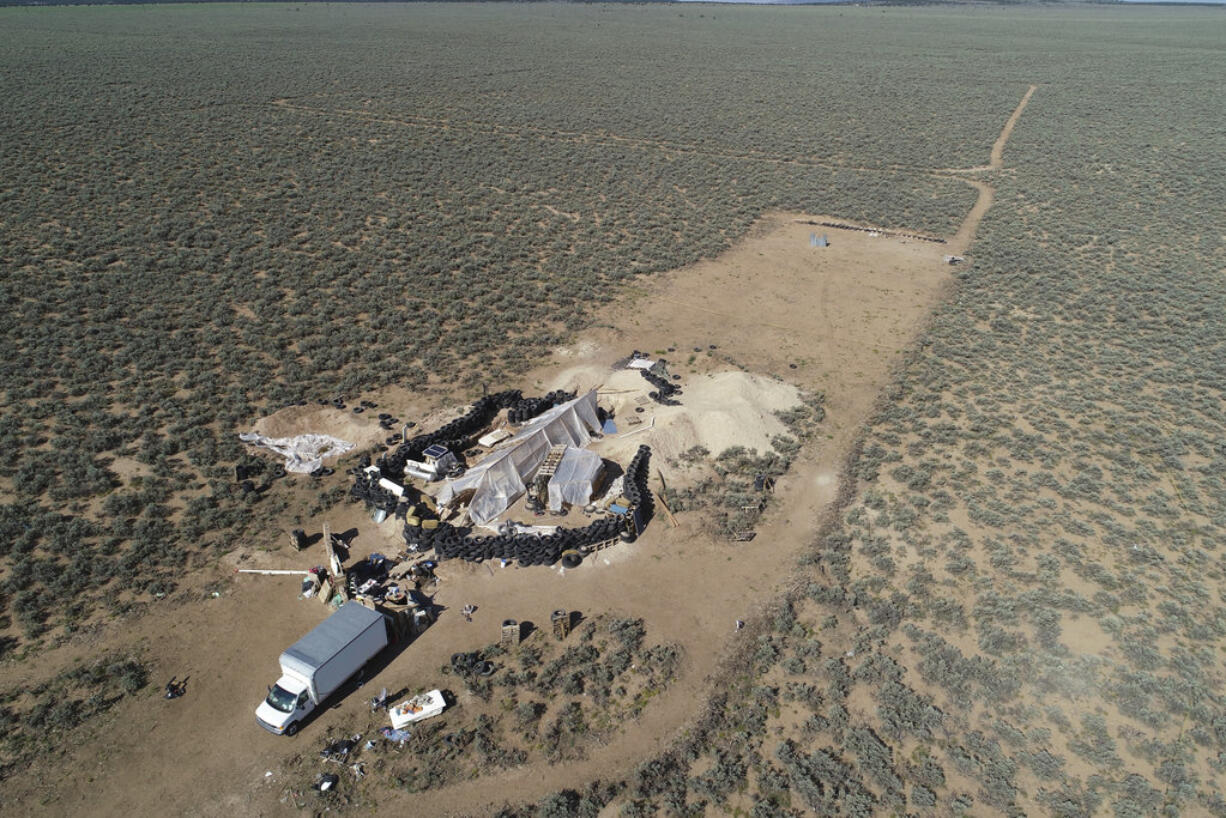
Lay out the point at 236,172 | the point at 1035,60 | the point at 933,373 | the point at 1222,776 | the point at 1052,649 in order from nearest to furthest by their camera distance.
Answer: the point at 1222,776 < the point at 1052,649 < the point at 933,373 < the point at 236,172 < the point at 1035,60

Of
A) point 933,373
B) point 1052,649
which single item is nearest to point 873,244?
point 933,373

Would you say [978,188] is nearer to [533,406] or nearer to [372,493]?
[533,406]

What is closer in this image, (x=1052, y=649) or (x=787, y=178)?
(x=1052, y=649)

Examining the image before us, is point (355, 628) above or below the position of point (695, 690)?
above

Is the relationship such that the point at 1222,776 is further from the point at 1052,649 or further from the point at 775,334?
the point at 775,334

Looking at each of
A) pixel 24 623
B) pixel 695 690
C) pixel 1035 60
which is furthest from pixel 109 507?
pixel 1035 60

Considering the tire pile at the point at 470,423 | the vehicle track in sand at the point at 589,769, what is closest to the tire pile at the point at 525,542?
the tire pile at the point at 470,423

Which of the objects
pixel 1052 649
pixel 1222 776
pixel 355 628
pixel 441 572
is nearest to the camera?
pixel 1222 776
